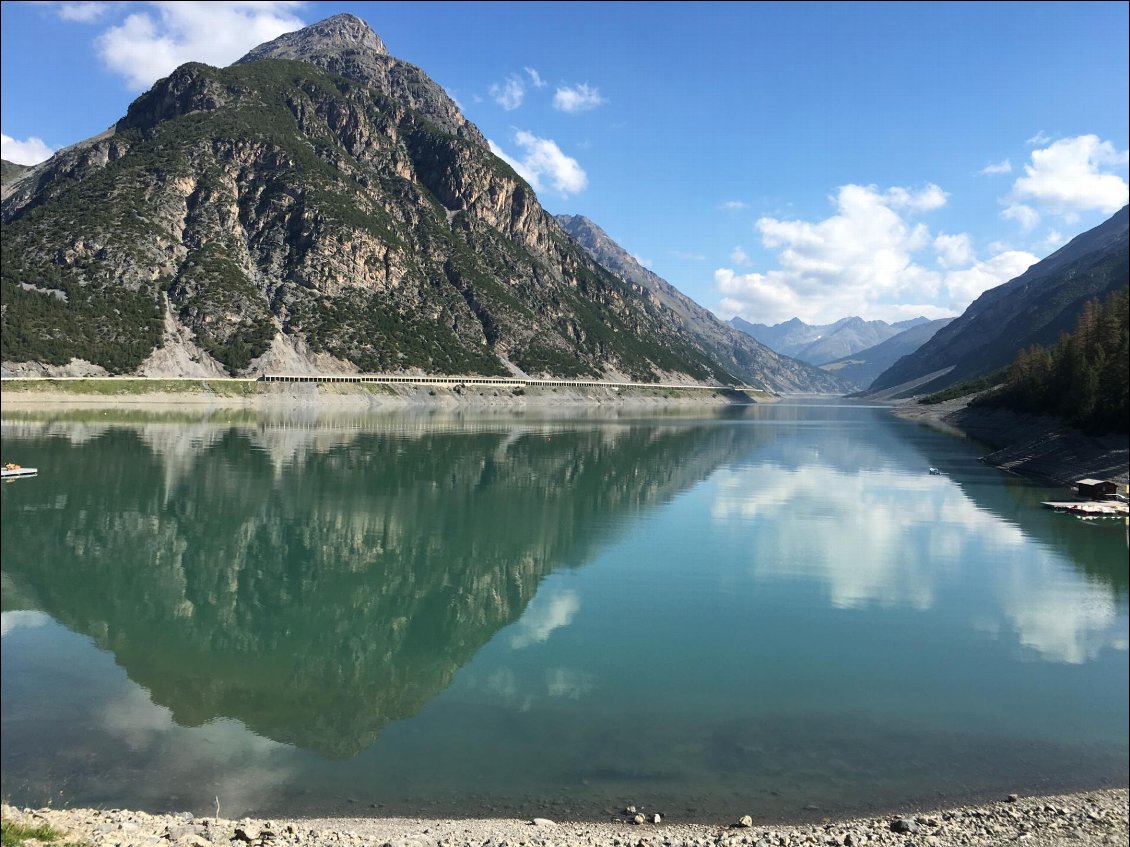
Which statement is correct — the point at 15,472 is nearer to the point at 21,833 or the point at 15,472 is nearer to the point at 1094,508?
the point at 21,833

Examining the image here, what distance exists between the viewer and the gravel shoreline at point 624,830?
31.1ft

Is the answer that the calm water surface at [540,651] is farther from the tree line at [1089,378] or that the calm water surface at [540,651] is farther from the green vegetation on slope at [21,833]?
the tree line at [1089,378]

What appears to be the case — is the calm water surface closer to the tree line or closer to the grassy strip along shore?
the tree line

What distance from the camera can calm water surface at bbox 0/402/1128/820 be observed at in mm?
12016

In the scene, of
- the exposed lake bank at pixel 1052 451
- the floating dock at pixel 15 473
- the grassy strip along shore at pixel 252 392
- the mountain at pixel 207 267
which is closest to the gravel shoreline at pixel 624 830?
the floating dock at pixel 15 473

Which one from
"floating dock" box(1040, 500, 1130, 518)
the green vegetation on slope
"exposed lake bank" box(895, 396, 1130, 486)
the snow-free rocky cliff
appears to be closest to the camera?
the green vegetation on slope

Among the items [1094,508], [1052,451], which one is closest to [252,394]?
[1052,451]

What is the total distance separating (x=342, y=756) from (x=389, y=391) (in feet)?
481

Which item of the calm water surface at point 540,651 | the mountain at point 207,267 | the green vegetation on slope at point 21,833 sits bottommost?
the calm water surface at point 540,651

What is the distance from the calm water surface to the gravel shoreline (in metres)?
0.66

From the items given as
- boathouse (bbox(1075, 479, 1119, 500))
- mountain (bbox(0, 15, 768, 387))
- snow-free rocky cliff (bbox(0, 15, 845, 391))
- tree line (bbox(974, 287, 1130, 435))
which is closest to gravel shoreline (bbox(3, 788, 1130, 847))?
boathouse (bbox(1075, 479, 1119, 500))

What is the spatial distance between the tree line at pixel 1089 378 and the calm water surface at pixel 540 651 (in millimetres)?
19792

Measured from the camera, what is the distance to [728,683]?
52.8ft

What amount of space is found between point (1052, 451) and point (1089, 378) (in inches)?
256
